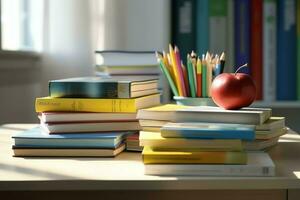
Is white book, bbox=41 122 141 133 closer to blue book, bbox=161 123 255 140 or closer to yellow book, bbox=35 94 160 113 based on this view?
yellow book, bbox=35 94 160 113

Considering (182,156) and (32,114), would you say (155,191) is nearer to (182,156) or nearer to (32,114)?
(182,156)

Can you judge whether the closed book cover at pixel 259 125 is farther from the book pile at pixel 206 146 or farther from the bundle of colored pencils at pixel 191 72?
the bundle of colored pencils at pixel 191 72

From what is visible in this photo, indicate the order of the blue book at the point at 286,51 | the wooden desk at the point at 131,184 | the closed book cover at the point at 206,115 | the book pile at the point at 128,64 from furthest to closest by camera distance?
the blue book at the point at 286,51 < the book pile at the point at 128,64 < the closed book cover at the point at 206,115 < the wooden desk at the point at 131,184

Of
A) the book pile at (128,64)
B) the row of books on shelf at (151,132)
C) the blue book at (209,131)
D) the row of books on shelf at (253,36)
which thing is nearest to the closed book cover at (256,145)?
the row of books on shelf at (151,132)

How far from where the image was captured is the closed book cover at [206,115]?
84 centimetres

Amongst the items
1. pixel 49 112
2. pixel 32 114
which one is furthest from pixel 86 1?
pixel 49 112

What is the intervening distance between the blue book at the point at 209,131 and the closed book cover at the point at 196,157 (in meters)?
0.02

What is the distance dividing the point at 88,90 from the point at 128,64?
37 centimetres

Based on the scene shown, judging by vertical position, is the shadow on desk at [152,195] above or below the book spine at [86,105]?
below

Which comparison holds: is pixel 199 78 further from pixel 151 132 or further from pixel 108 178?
pixel 108 178

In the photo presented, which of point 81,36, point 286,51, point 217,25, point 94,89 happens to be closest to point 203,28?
point 217,25

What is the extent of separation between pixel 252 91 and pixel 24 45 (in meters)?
1.15

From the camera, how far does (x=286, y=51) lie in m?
1.66

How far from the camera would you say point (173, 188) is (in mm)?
721
